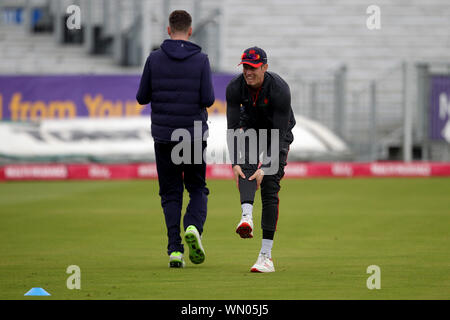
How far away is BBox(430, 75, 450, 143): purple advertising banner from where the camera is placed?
27109 mm

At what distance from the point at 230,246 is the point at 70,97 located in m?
15.5

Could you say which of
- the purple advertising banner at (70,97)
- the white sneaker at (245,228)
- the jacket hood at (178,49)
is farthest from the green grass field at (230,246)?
the purple advertising banner at (70,97)

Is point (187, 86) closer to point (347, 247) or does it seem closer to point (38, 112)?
point (347, 247)

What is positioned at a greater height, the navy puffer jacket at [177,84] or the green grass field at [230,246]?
the navy puffer jacket at [177,84]

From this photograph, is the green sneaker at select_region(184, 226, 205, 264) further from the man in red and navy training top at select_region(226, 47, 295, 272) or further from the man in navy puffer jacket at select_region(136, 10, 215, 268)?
the man in red and navy training top at select_region(226, 47, 295, 272)

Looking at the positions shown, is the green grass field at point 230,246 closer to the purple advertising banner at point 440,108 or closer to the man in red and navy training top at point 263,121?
the man in red and navy training top at point 263,121

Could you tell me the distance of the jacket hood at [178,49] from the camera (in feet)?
29.5

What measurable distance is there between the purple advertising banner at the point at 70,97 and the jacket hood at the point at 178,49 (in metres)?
16.6

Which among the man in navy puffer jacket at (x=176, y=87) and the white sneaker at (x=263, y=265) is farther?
the man in navy puffer jacket at (x=176, y=87)

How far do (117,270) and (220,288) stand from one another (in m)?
1.55

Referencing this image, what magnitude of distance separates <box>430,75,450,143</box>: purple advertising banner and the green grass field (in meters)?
7.32

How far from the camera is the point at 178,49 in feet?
29.5

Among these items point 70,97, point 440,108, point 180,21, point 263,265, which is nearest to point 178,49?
point 180,21
